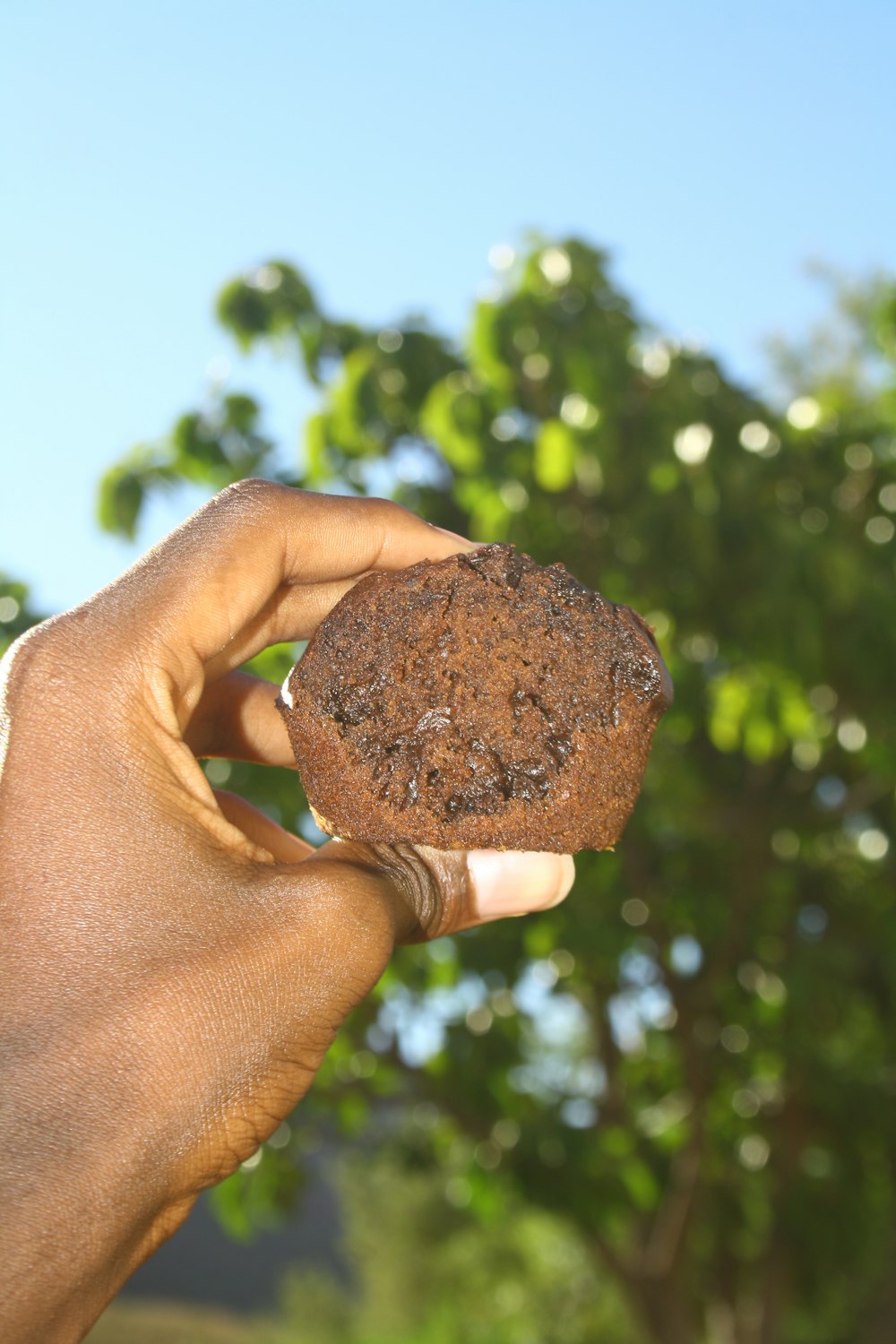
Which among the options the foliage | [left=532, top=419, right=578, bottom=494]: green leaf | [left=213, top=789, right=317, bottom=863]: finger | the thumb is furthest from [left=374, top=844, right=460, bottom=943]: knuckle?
the foliage

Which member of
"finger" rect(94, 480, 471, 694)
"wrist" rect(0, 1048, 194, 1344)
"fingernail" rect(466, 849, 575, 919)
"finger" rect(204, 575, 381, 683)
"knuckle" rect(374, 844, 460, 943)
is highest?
"finger" rect(94, 480, 471, 694)

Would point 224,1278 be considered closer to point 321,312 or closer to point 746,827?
point 746,827

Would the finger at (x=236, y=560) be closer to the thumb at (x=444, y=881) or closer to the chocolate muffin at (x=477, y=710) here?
the chocolate muffin at (x=477, y=710)

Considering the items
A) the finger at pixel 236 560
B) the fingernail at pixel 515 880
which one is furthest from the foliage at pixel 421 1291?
the finger at pixel 236 560

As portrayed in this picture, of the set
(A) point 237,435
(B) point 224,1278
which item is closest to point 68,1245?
(A) point 237,435

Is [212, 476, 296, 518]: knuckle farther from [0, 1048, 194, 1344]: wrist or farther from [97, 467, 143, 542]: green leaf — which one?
[97, 467, 143, 542]: green leaf

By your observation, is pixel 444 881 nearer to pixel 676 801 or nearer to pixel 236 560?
pixel 236 560

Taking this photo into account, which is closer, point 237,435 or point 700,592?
point 237,435
